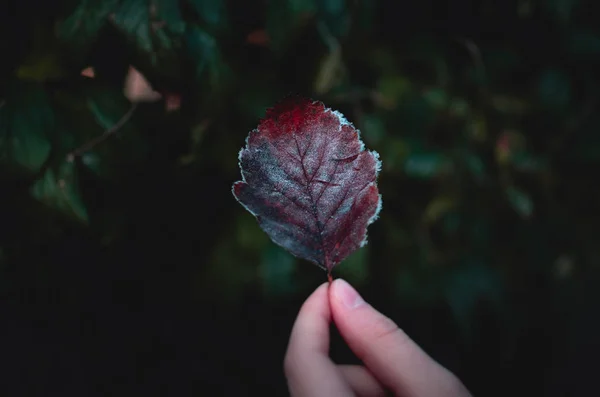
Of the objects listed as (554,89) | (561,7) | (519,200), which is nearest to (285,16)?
(561,7)

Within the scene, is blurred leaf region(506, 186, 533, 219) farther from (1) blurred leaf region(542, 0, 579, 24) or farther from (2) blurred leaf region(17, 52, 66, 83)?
(2) blurred leaf region(17, 52, 66, 83)

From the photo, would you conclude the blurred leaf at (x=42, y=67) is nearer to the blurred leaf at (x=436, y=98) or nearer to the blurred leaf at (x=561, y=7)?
the blurred leaf at (x=436, y=98)

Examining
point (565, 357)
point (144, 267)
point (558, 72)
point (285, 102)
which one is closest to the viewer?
point (285, 102)

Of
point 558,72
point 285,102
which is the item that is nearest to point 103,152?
point 285,102

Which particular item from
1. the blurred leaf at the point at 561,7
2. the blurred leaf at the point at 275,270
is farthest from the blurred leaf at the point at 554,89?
the blurred leaf at the point at 275,270

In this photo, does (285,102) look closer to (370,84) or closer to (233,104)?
(233,104)

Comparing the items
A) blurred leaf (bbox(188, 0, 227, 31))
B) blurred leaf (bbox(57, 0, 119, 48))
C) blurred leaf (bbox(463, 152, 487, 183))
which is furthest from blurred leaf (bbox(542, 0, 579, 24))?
blurred leaf (bbox(57, 0, 119, 48))
